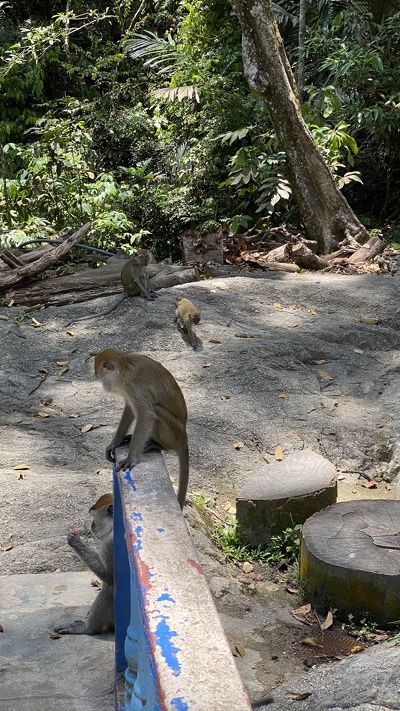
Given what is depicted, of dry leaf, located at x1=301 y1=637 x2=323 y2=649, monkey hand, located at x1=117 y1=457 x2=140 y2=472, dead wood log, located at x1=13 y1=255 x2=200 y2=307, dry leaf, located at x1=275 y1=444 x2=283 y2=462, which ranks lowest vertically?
dry leaf, located at x1=301 y1=637 x2=323 y2=649

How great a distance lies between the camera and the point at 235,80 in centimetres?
1402

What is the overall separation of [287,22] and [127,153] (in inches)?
144

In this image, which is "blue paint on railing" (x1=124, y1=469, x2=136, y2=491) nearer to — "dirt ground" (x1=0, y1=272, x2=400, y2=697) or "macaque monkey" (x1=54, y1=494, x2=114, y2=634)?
"macaque monkey" (x1=54, y1=494, x2=114, y2=634)

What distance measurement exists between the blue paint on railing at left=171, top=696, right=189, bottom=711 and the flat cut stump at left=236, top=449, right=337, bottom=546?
3676 mm

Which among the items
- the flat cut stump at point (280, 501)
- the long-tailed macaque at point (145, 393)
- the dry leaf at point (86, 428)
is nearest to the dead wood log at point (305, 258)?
the dry leaf at point (86, 428)

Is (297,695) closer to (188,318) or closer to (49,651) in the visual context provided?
(49,651)

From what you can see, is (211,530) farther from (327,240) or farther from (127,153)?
(127,153)

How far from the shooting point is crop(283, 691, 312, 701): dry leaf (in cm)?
323

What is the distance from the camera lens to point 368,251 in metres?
10.8

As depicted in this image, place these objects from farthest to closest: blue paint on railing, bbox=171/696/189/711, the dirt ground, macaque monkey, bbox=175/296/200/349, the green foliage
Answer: macaque monkey, bbox=175/296/200/349 < the green foliage < the dirt ground < blue paint on railing, bbox=171/696/189/711

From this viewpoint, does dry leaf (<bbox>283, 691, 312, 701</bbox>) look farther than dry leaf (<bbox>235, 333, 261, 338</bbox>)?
No

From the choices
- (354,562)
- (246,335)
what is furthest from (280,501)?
(246,335)

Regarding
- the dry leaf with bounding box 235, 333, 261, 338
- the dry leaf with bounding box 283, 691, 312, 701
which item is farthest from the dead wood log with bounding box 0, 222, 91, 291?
the dry leaf with bounding box 283, 691, 312, 701

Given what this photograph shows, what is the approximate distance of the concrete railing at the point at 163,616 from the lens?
1402 millimetres
